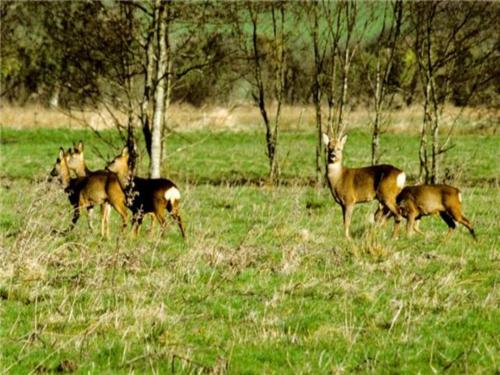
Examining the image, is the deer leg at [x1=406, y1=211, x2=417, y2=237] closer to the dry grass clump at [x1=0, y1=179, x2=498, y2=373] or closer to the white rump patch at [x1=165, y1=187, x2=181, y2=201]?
the dry grass clump at [x1=0, y1=179, x2=498, y2=373]

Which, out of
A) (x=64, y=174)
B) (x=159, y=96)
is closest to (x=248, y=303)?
(x=64, y=174)

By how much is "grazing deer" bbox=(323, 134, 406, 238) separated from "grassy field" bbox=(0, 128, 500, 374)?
0.44 meters

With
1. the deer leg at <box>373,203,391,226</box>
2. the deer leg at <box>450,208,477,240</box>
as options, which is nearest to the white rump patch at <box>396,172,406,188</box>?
the deer leg at <box>373,203,391,226</box>

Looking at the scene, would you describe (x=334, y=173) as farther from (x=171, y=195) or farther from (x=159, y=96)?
(x=159, y=96)

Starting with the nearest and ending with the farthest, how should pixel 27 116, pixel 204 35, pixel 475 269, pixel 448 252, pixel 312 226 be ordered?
1. pixel 475 269
2. pixel 448 252
3. pixel 312 226
4. pixel 204 35
5. pixel 27 116

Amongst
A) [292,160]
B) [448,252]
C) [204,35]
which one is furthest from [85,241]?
[292,160]

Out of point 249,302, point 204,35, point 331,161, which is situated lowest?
point 249,302

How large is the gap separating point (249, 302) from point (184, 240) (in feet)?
11.7

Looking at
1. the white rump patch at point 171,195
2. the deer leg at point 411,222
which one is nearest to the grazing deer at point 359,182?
the deer leg at point 411,222

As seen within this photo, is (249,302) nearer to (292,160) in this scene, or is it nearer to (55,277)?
(55,277)

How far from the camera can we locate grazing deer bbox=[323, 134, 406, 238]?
13.3m

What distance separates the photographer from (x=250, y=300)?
26.1ft

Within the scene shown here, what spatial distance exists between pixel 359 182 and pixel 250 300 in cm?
602

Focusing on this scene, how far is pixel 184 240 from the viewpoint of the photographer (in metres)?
11.3
